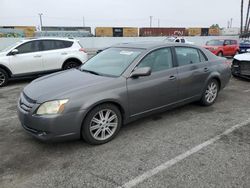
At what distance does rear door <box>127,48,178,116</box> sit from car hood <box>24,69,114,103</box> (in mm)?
530

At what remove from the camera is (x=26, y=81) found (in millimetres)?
9531

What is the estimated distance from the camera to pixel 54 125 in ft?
11.8

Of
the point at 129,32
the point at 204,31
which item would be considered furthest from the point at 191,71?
the point at 204,31

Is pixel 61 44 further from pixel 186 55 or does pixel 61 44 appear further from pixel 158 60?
pixel 158 60

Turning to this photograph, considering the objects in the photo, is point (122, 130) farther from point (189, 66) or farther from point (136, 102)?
point (189, 66)

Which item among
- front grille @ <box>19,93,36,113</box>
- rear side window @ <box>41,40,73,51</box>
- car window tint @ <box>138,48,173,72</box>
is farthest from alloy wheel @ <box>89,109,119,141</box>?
rear side window @ <box>41,40,73,51</box>

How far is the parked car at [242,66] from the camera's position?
8802 mm

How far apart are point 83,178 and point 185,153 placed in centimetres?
151

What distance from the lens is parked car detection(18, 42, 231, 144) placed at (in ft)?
12.1

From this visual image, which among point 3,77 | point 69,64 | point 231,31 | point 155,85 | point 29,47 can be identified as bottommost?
point 3,77

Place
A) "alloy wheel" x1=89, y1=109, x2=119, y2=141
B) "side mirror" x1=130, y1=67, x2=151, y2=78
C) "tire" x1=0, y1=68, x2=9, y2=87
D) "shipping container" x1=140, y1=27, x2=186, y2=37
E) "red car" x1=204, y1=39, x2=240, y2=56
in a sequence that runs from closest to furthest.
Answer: "alloy wheel" x1=89, y1=109, x2=119, y2=141 → "side mirror" x1=130, y1=67, x2=151, y2=78 → "tire" x1=0, y1=68, x2=9, y2=87 → "red car" x1=204, y1=39, x2=240, y2=56 → "shipping container" x1=140, y1=27, x2=186, y2=37

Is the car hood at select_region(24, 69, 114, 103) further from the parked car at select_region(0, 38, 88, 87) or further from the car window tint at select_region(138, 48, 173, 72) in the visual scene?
the parked car at select_region(0, 38, 88, 87)

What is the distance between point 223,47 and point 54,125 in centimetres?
1769

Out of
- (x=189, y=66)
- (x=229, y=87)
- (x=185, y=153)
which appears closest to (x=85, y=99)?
(x=185, y=153)
